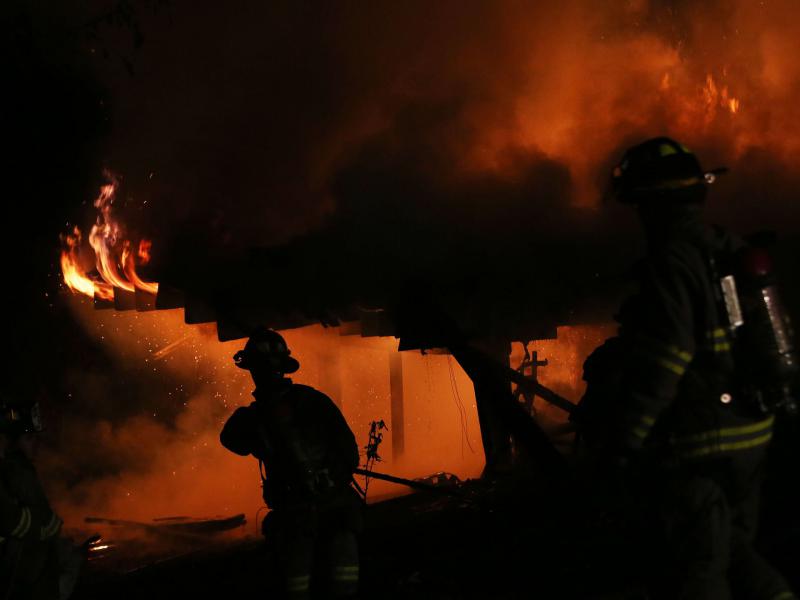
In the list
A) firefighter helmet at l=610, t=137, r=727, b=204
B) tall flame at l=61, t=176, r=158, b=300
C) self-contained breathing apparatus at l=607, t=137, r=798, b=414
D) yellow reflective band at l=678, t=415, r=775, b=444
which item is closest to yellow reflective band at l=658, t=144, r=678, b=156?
firefighter helmet at l=610, t=137, r=727, b=204

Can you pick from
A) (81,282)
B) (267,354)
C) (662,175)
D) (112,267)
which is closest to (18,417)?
(267,354)

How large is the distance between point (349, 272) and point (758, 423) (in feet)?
17.2

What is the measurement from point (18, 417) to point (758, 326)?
3370 mm

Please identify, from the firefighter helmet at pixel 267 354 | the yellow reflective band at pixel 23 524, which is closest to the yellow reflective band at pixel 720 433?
the firefighter helmet at pixel 267 354

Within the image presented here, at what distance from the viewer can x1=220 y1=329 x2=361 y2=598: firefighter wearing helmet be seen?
180 inches

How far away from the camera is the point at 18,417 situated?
4156 mm

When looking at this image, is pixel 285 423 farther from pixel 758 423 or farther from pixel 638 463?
pixel 758 423

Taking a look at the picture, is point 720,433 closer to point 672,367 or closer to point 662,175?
point 672,367

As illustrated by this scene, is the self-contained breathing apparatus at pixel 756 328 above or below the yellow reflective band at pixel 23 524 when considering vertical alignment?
above

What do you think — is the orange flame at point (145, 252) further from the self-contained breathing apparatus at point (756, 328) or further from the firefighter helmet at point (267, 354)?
the self-contained breathing apparatus at point (756, 328)

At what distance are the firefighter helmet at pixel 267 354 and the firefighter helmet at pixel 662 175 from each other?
2344 mm

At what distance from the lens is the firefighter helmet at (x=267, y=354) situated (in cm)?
499

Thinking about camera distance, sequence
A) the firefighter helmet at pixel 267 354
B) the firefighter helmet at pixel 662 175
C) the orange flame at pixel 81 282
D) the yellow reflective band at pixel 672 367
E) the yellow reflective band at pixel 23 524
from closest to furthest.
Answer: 1. the yellow reflective band at pixel 672 367
2. the firefighter helmet at pixel 662 175
3. the yellow reflective band at pixel 23 524
4. the firefighter helmet at pixel 267 354
5. the orange flame at pixel 81 282

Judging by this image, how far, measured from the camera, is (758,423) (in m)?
3.24
